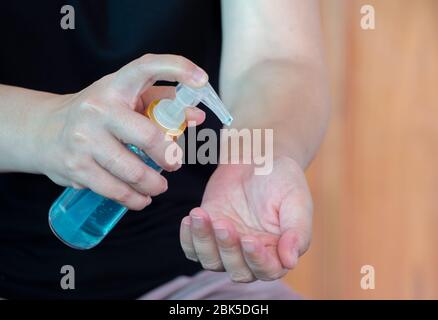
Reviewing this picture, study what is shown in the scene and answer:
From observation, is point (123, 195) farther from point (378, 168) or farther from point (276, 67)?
point (378, 168)

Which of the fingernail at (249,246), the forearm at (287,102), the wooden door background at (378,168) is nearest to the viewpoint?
the fingernail at (249,246)

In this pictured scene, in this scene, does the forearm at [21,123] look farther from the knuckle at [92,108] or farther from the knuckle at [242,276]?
the knuckle at [242,276]

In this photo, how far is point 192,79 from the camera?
1.65ft

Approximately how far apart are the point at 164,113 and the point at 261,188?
0.12 metres

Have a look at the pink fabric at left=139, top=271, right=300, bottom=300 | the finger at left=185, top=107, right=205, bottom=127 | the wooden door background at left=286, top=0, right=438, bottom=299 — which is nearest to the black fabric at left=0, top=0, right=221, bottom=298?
the pink fabric at left=139, top=271, right=300, bottom=300

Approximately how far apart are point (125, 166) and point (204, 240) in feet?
0.28

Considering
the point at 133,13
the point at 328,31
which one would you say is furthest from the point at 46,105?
the point at 328,31

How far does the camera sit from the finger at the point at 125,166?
502 millimetres

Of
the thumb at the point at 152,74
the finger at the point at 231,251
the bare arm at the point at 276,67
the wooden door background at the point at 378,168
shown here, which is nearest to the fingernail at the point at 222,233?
the finger at the point at 231,251

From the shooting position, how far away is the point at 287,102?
2.34ft

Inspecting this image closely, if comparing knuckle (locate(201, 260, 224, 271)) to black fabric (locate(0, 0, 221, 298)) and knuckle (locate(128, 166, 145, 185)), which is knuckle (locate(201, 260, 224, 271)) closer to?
knuckle (locate(128, 166, 145, 185))

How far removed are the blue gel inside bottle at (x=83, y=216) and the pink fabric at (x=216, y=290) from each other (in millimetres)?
166

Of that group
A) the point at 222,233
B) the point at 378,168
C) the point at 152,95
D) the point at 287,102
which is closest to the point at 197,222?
the point at 222,233

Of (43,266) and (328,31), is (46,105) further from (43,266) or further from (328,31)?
(328,31)
